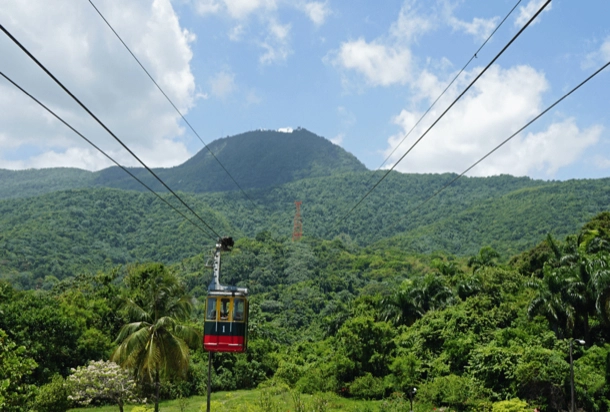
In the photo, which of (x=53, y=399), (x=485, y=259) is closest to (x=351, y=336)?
(x=53, y=399)

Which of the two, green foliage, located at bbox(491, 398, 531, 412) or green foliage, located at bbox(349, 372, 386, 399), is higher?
green foliage, located at bbox(491, 398, 531, 412)

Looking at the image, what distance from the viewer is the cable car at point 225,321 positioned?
19969mm

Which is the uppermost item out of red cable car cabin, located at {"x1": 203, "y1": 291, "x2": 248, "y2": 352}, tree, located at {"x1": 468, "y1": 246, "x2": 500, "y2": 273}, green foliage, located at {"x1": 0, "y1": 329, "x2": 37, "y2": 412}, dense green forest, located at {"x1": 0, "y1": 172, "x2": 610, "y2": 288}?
dense green forest, located at {"x1": 0, "y1": 172, "x2": 610, "y2": 288}

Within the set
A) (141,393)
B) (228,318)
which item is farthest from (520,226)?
(228,318)

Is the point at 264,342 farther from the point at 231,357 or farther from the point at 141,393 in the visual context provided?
the point at 141,393

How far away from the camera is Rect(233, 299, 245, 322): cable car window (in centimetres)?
2017

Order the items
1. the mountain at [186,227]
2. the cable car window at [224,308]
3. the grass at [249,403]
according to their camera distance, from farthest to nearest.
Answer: the mountain at [186,227] → the grass at [249,403] → the cable car window at [224,308]

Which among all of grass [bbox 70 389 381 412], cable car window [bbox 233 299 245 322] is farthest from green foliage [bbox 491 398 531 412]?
cable car window [bbox 233 299 245 322]

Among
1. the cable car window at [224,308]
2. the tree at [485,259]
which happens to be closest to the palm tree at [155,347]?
the cable car window at [224,308]

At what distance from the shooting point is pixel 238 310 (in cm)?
2022

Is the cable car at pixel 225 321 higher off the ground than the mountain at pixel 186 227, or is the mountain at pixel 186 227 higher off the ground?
the mountain at pixel 186 227

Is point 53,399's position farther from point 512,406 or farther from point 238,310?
point 512,406

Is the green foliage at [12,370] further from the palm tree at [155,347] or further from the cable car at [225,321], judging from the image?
the cable car at [225,321]

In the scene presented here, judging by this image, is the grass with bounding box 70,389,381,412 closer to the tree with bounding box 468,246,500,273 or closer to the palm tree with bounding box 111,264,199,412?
the palm tree with bounding box 111,264,199,412
